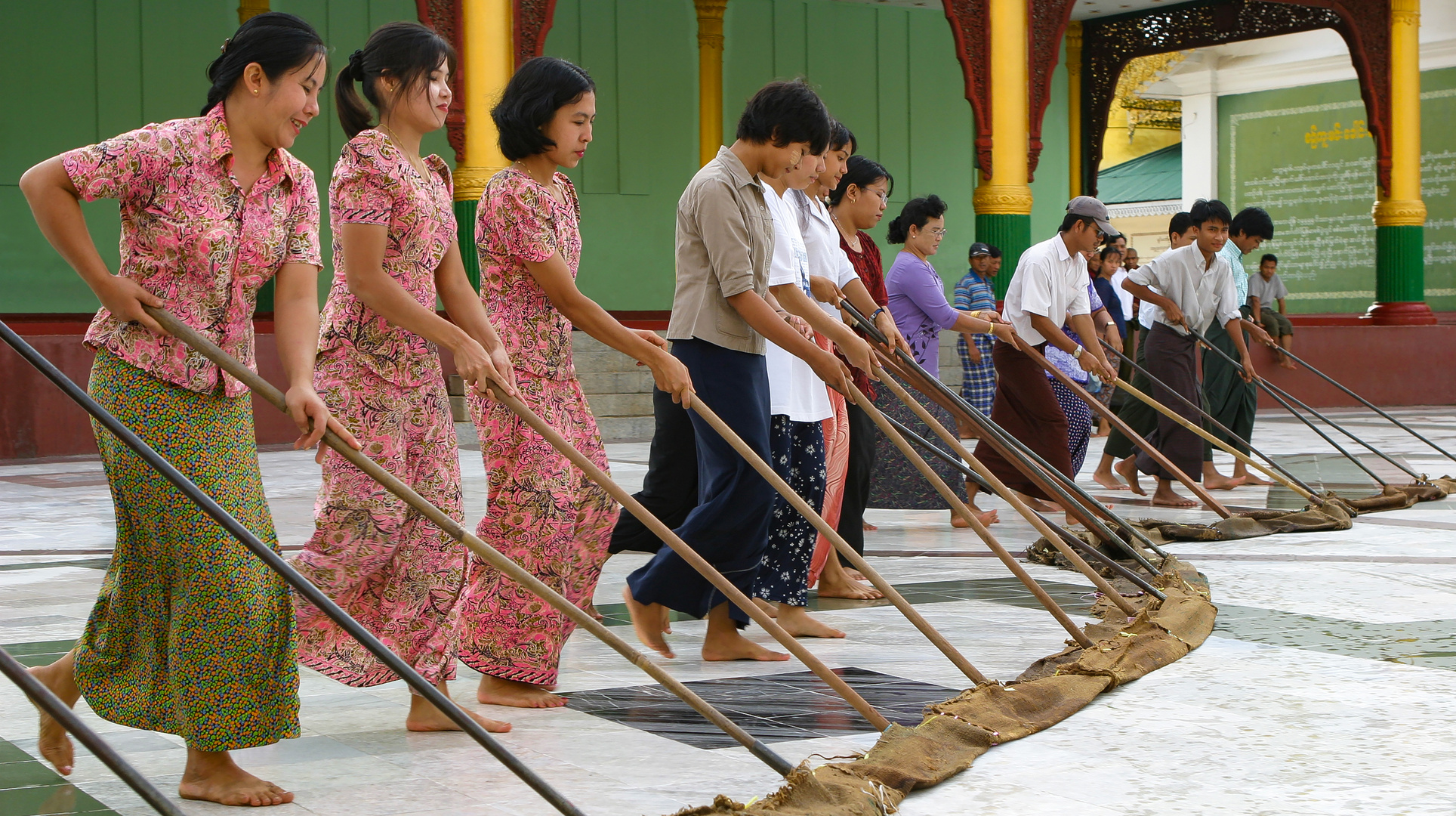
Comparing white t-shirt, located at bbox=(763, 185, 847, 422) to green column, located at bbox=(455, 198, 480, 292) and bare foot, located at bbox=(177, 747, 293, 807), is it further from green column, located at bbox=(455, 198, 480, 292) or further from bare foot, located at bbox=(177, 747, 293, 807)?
green column, located at bbox=(455, 198, 480, 292)

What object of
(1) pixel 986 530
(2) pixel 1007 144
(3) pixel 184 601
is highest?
(2) pixel 1007 144

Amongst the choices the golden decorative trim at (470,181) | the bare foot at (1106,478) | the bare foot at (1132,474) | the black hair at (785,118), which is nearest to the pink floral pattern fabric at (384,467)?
the black hair at (785,118)

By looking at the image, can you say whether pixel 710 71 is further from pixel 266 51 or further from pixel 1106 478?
pixel 266 51

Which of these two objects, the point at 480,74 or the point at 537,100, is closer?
the point at 537,100

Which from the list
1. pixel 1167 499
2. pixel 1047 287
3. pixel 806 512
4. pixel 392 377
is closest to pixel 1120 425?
pixel 1047 287

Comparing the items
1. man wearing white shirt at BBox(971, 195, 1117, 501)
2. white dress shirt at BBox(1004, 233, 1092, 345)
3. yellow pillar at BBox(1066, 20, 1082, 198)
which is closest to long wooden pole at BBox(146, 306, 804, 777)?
man wearing white shirt at BBox(971, 195, 1117, 501)

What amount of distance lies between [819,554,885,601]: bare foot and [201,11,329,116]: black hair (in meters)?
2.42

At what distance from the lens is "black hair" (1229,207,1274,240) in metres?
7.86

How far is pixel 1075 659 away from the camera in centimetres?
330

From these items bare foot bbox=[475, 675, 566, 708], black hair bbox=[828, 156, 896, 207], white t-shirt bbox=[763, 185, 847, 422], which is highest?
black hair bbox=[828, 156, 896, 207]

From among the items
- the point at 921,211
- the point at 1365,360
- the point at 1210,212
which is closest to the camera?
the point at 921,211

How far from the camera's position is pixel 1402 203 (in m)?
14.1

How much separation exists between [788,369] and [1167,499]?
3.55 m

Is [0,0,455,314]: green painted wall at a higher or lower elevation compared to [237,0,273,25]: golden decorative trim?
lower
